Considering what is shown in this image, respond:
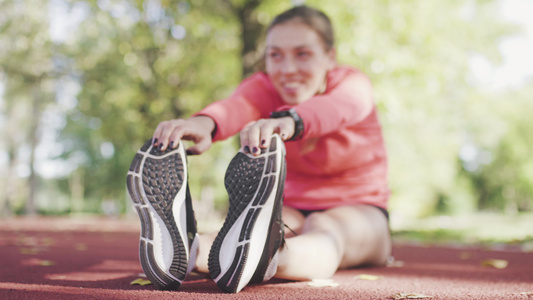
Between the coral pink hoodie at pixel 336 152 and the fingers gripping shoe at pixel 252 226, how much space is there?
23.9 inches

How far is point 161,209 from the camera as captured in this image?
1639 millimetres

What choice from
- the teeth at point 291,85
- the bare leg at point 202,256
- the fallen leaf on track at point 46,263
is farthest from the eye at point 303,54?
the fallen leaf on track at point 46,263

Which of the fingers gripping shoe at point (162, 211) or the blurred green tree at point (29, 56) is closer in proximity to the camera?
the fingers gripping shoe at point (162, 211)

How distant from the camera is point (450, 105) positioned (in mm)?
14289

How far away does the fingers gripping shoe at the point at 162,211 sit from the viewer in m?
1.58

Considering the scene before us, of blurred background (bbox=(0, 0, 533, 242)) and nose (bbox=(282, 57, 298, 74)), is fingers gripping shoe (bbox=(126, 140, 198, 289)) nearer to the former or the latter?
nose (bbox=(282, 57, 298, 74))

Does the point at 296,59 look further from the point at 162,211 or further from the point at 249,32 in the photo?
the point at 249,32

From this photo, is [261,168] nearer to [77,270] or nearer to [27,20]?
[77,270]

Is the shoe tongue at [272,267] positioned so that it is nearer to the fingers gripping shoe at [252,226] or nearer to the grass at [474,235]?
the fingers gripping shoe at [252,226]

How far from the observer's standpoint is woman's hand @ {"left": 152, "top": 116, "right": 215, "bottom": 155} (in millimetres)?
1695

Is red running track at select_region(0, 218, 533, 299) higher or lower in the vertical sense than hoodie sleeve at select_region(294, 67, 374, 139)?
lower

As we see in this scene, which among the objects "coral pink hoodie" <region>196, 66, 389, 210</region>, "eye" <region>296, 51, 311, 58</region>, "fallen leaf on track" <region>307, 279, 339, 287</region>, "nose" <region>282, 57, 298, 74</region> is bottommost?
"fallen leaf on track" <region>307, 279, 339, 287</region>

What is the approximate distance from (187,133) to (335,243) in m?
0.74

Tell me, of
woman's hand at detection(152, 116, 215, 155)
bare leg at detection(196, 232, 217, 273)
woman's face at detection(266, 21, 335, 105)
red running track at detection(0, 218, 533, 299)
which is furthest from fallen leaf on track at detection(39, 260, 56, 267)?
woman's face at detection(266, 21, 335, 105)
